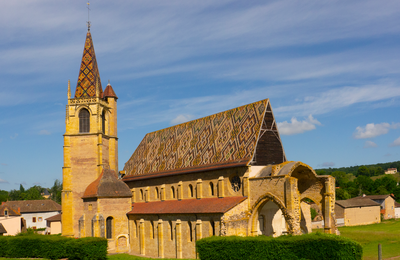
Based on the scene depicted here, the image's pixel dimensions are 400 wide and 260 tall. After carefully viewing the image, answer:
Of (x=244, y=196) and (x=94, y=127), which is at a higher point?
(x=94, y=127)

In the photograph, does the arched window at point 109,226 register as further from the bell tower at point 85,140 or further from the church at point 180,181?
the bell tower at point 85,140

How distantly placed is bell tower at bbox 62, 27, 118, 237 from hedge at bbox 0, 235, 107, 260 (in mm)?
7753

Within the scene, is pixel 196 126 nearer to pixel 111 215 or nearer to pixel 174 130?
pixel 174 130

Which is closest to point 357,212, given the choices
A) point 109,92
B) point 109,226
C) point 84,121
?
point 109,226

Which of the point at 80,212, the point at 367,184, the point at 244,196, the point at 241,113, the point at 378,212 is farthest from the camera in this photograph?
the point at 367,184

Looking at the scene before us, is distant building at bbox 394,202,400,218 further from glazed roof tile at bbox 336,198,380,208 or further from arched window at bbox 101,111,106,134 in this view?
arched window at bbox 101,111,106,134

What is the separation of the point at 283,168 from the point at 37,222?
75246 mm

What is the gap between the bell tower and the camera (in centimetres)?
4700

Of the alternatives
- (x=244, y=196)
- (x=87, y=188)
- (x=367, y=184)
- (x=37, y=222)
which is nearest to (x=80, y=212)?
(x=87, y=188)

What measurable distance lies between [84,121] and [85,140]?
8.37 feet

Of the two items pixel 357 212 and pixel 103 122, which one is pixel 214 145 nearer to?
pixel 103 122

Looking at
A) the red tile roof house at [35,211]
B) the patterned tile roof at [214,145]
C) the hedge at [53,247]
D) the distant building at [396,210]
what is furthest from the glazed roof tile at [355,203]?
the red tile roof house at [35,211]

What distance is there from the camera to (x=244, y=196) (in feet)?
112

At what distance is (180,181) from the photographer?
41.7 meters
